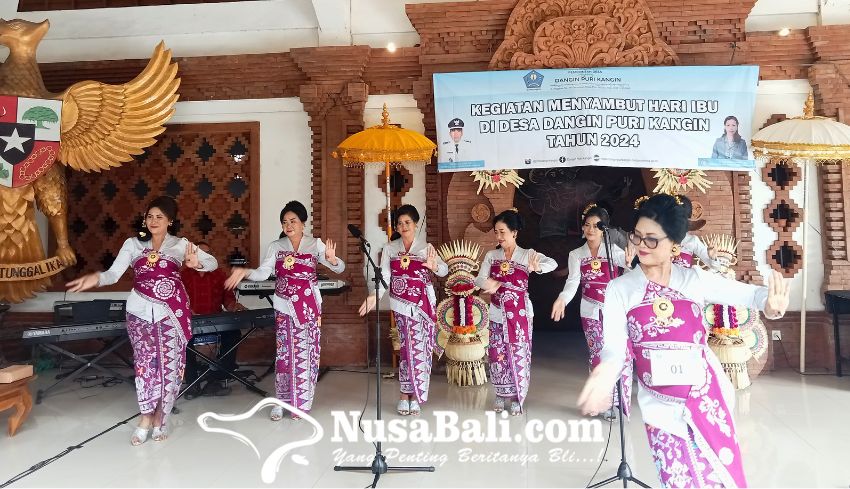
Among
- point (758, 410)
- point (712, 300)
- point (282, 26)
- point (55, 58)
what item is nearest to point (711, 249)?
point (758, 410)

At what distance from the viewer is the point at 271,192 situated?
231 inches

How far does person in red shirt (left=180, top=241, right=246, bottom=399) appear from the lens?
191 inches

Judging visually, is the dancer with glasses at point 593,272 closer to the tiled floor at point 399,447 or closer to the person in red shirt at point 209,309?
the tiled floor at point 399,447

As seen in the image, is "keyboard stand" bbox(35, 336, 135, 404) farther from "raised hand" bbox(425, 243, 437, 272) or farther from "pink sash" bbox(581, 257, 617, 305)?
"pink sash" bbox(581, 257, 617, 305)

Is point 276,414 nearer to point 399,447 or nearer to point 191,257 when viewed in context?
point 399,447

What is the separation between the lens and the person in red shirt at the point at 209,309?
4840 millimetres

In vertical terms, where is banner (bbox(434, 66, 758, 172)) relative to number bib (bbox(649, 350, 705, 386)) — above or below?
above

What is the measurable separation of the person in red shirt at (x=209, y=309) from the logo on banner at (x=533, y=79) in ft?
11.3

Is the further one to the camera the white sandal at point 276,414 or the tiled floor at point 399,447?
the white sandal at point 276,414

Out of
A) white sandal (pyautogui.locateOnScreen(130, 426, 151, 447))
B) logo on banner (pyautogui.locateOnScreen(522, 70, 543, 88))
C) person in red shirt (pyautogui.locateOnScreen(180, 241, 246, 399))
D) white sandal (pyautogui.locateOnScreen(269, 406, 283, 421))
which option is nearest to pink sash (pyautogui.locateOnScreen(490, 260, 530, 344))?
white sandal (pyautogui.locateOnScreen(269, 406, 283, 421))

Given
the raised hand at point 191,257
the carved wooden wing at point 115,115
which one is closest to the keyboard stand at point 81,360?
the raised hand at point 191,257

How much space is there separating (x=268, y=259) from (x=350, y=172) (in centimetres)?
183

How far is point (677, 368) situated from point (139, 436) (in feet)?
11.1

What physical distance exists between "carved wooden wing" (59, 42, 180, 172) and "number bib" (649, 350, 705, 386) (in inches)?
201
